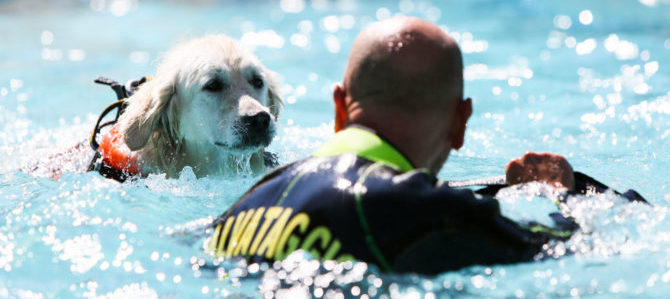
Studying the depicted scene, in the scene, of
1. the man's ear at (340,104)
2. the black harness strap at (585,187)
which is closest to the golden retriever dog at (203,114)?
the black harness strap at (585,187)

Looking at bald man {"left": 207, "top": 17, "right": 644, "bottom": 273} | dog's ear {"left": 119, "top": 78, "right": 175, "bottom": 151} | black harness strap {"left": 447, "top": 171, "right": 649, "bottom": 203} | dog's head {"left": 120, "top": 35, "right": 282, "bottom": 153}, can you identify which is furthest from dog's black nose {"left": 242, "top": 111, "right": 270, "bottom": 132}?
bald man {"left": 207, "top": 17, "right": 644, "bottom": 273}

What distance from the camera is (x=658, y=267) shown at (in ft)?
10.0

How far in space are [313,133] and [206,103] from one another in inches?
109

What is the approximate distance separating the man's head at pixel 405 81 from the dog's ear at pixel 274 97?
2.55m

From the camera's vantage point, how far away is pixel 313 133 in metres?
7.59

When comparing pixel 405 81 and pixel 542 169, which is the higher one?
pixel 405 81

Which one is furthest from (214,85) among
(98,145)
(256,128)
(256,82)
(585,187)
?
(585,187)

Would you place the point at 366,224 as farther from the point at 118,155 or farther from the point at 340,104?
the point at 118,155

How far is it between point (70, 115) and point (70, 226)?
519 centimetres

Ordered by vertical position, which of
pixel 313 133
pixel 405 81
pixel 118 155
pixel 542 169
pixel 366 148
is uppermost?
pixel 405 81

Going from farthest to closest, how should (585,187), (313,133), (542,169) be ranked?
(313,133) → (585,187) → (542,169)

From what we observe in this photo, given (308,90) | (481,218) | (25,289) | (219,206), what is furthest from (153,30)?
(481,218)

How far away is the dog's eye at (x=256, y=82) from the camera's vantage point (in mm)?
5059

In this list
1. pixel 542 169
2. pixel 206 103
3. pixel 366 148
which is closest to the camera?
pixel 366 148
